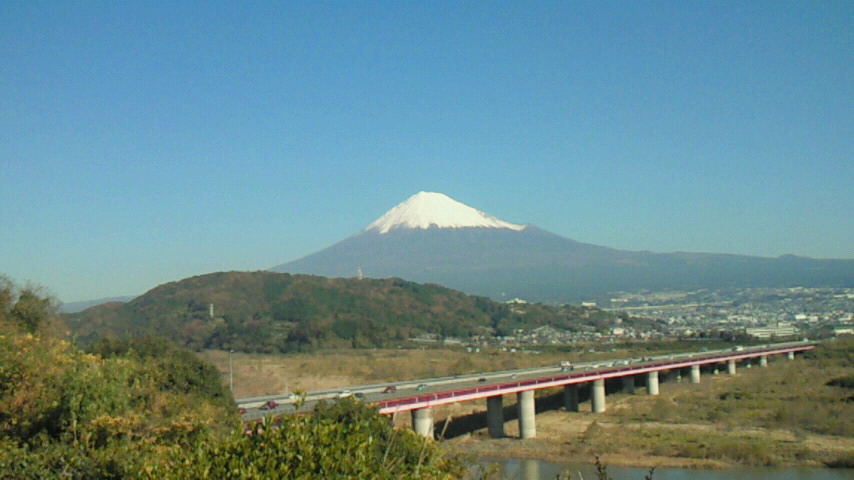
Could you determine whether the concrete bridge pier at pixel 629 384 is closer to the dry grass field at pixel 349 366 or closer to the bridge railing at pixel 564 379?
the bridge railing at pixel 564 379

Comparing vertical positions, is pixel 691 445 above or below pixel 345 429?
below

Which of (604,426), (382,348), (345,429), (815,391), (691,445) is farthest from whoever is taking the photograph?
(382,348)

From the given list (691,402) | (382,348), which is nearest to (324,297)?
(382,348)

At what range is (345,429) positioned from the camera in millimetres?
9078

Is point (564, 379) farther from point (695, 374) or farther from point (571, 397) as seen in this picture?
point (695, 374)

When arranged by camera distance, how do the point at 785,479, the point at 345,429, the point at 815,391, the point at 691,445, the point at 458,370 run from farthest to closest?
1. the point at 458,370
2. the point at 815,391
3. the point at 691,445
4. the point at 785,479
5. the point at 345,429

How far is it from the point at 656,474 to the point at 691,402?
1483 cm

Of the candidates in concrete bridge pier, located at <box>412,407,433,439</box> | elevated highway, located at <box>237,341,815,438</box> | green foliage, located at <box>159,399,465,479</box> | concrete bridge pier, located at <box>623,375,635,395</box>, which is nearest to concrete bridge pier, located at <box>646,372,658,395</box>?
elevated highway, located at <box>237,341,815,438</box>

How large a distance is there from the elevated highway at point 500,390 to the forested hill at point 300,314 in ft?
105

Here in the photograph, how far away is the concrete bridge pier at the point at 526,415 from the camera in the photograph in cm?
3600

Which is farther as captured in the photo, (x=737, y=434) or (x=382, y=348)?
(x=382, y=348)

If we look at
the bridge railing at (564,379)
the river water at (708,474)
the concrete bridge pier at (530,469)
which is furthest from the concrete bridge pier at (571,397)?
the river water at (708,474)

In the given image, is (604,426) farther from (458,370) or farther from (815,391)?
(458,370)

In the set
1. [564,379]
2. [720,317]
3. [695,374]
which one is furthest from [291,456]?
[720,317]
